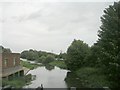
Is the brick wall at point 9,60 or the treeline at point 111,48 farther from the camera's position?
the brick wall at point 9,60

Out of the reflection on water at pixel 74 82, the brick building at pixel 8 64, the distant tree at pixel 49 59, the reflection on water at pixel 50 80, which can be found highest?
the distant tree at pixel 49 59

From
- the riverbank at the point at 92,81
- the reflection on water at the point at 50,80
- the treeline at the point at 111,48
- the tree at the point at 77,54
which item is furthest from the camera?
the tree at the point at 77,54

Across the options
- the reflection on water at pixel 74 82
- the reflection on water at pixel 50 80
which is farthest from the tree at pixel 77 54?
the reflection on water at pixel 74 82

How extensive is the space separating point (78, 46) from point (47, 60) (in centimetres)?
6091

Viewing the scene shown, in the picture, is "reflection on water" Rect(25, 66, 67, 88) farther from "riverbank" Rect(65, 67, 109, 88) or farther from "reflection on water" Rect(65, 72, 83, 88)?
"riverbank" Rect(65, 67, 109, 88)

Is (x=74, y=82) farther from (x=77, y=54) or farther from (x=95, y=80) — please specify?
(x=77, y=54)

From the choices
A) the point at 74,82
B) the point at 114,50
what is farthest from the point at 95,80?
the point at 114,50

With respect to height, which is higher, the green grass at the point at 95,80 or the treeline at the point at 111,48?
the treeline at the point at 111,48

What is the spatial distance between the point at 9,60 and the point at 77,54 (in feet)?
69.2

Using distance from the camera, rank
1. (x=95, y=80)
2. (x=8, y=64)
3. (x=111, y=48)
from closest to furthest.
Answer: (x=111, y=48) < (x=95, y=80) < (x=8, y=64)

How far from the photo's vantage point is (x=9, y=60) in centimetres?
4231

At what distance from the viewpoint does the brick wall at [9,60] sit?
3919cm

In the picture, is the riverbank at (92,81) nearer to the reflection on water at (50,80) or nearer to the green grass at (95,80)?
the green grass at (95,80)

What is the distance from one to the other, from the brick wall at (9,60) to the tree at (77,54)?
1615 centimetres
